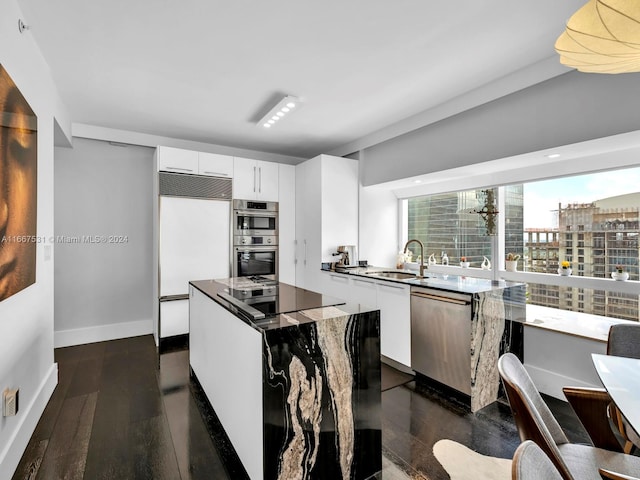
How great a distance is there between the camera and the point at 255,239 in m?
4.31

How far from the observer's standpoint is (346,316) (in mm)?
1695

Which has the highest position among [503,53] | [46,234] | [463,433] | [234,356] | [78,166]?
[503,53]

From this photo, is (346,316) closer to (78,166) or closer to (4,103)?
(4,103)

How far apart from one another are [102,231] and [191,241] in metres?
1.15

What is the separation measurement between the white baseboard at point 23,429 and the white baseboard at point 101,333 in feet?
4.46

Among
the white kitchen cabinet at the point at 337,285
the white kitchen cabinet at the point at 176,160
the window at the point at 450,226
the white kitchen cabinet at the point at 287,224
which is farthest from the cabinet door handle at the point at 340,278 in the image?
the white kitchen cabinet at the point at 176,160

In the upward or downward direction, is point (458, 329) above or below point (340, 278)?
below

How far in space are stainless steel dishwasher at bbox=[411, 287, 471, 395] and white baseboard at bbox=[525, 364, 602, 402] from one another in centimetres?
76

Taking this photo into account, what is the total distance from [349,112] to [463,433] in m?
2.94

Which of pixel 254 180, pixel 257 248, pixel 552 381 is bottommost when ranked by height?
pixel 552 381

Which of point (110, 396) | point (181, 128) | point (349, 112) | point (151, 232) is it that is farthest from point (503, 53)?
point (151, 232)

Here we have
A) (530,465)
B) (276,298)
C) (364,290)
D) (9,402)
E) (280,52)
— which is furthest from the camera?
(364,290)

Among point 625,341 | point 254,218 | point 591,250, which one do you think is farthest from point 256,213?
point 625,341

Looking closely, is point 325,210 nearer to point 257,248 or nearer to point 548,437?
point 257,248
